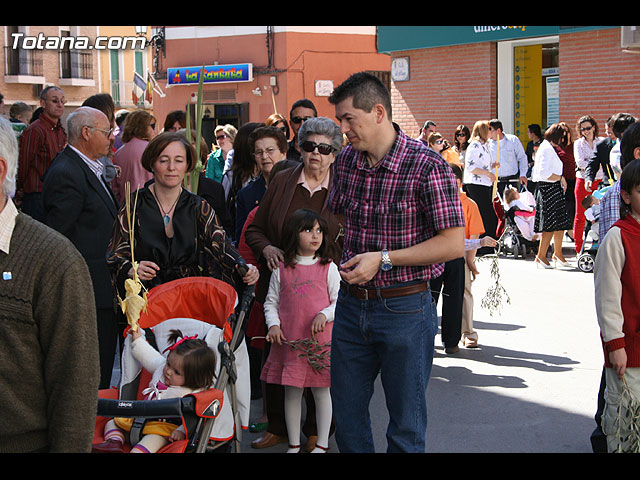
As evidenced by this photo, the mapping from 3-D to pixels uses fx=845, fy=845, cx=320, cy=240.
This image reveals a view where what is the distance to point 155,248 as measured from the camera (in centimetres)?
500

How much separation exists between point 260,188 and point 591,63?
41.3 feet

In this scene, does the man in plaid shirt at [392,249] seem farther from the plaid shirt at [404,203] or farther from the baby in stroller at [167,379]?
the baby in stroller at [167,379]

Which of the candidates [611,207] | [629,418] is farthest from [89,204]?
[629,418]

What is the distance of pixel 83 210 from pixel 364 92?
2.49 meters

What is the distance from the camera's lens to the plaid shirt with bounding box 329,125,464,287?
3793 millimetres

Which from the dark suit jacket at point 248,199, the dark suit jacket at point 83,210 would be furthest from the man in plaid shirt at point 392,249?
the dark suit jacket at point 248,199

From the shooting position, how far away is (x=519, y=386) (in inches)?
273

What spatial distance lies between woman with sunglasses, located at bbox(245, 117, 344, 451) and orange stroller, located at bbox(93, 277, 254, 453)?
2.25 ft

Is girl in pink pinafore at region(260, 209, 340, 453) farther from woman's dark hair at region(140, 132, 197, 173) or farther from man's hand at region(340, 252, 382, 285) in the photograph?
man's hand at region(340, 252, 382, 285)

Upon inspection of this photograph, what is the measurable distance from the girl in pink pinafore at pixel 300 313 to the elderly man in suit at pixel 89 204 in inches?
45.5

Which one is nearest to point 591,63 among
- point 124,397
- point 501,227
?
point 501,227

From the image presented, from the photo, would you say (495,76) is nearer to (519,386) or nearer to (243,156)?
(243,156)

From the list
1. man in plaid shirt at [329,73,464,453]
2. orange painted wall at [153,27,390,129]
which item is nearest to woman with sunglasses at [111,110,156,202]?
man in plaid shirt at [329,73,464,453]
